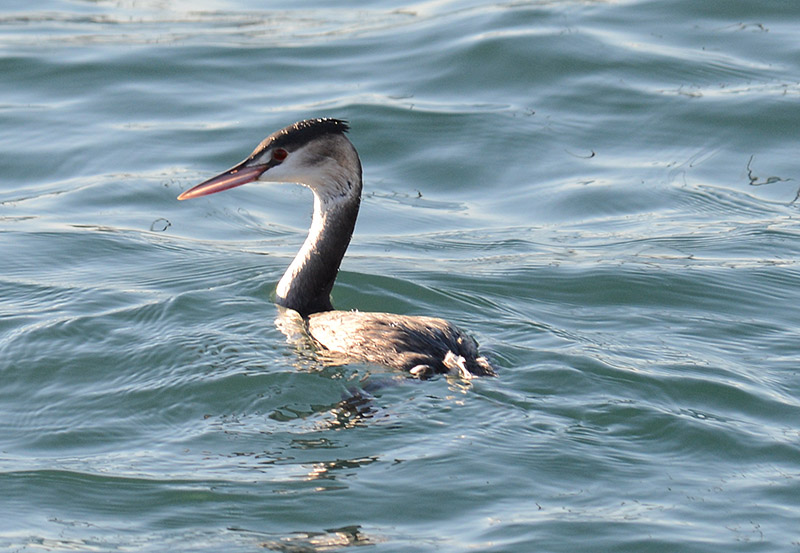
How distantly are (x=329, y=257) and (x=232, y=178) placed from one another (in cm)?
83

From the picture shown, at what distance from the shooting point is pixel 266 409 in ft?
22.8

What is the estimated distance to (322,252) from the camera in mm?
8516

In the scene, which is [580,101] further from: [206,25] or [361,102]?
[206,25]

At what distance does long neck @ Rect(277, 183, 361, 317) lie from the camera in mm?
8500

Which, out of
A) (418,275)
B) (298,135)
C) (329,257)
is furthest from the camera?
(418,275)

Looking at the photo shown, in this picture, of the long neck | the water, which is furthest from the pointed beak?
the water

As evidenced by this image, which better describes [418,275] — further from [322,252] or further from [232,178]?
[232,178]

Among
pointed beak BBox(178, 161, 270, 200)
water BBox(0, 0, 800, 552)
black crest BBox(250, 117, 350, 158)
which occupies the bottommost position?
water BBox(0, 0, 800, 552)

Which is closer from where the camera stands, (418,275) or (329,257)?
(329,257)

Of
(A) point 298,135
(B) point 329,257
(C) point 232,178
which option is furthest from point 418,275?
(C) point 232,178

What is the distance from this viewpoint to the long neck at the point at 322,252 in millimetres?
8500

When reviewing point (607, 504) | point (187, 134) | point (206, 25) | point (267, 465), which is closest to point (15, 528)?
point (267, 465)

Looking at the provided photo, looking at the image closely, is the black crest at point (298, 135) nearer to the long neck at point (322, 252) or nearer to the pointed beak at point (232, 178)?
the pointed beak at point (232, 178)

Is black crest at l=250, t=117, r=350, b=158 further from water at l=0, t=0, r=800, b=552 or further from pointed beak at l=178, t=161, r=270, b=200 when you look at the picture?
water at l=0, t=0, r=800, b=552
